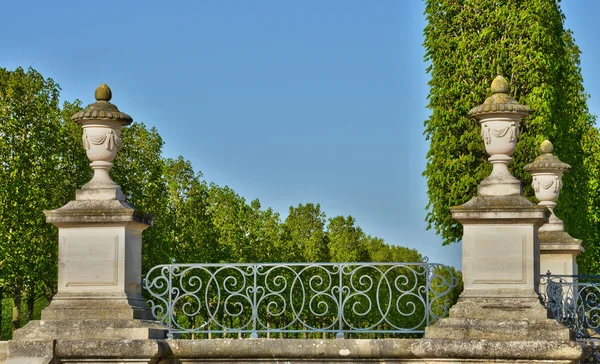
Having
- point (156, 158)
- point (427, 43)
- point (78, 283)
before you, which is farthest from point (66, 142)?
point (78, 283)

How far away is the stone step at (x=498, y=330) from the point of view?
11.6 meters

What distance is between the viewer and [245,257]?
43.4 m

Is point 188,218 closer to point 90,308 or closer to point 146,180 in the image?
point 146,180

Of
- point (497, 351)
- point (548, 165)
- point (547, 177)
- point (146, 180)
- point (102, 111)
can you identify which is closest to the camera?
point (497, 351)

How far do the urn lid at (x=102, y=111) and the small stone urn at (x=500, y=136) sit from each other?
3.73 m

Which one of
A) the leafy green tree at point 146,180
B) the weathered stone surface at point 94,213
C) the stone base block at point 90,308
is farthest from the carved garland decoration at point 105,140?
the leafy green tree at point 146,180

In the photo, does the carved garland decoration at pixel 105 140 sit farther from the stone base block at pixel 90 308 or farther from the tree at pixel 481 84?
the tree at pixel 481 84

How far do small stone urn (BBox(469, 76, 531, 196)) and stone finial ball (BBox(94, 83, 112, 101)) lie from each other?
3.91 metres

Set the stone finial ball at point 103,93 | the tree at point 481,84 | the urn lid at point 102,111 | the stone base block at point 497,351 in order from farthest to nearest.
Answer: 1. the tree at point 481,84
2. the stone finial ball at point 103,93
3. the urn lid at point 102,111
4. the stone base block at point 497,351

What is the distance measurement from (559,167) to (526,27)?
1030cm

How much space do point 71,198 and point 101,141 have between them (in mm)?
19794

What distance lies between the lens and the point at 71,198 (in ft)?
105

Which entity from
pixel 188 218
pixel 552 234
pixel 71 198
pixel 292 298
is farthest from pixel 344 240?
pixel 292 298

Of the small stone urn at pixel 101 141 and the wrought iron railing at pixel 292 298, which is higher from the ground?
the small stone urn at pixel 101 141
